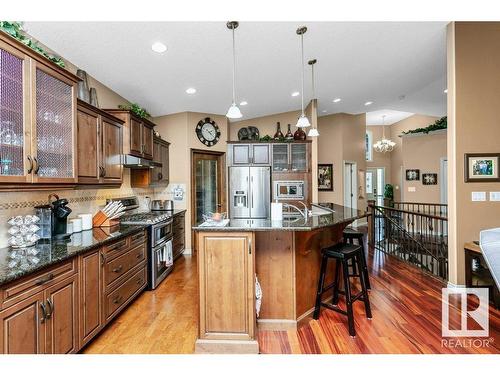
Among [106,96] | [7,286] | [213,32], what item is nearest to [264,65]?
[213,32]

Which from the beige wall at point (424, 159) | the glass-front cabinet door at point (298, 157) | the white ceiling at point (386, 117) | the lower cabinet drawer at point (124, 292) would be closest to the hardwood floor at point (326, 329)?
the lower cabinet drawer at point (124, 292)

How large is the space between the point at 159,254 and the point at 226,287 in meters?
1.80

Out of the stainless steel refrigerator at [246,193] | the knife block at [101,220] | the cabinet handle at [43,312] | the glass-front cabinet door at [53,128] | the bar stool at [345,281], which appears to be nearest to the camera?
the cabinet handle at [43,312]

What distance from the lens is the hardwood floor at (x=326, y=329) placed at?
7.35 ft

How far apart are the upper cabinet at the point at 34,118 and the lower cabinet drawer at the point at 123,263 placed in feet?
2.75

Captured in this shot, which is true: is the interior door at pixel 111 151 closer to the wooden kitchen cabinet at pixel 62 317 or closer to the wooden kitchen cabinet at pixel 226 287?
the wooden kitchen cabinet at pixel 62 317

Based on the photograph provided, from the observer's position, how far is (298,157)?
5918 mm

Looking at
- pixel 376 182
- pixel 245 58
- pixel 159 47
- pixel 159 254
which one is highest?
pixel 245 58

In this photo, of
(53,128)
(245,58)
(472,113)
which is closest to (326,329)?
(53,128)

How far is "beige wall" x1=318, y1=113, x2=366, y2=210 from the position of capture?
829cm

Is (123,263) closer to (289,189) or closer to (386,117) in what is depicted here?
(289,189)

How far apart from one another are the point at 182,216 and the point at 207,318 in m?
3.10

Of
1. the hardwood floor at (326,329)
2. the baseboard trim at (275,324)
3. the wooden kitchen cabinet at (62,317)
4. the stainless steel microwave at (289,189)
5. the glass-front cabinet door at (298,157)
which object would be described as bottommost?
the hardwood floor at (326,329)

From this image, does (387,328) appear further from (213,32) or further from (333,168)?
(333,168)
